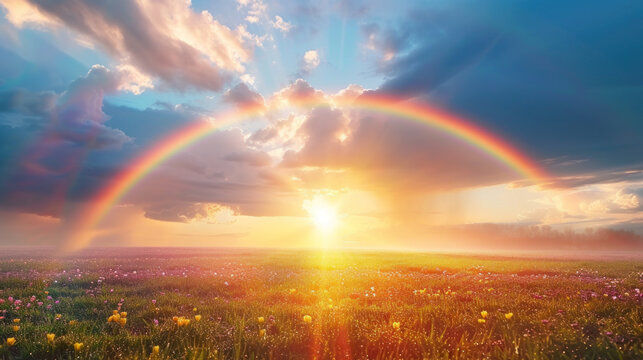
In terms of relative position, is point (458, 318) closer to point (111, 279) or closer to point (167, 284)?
point (167, 284)

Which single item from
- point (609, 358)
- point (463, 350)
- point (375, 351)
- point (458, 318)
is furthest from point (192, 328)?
point (609, 358)

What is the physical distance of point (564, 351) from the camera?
15.4 feet

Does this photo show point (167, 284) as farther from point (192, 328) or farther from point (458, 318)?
point (458, 318)

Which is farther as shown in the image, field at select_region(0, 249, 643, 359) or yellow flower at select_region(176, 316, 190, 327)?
yellow flower at select_region(176, 316, 190, 327)

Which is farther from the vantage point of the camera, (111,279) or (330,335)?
(111,279)

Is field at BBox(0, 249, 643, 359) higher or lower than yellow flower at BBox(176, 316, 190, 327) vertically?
lower

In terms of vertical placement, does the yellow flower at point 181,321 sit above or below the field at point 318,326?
above

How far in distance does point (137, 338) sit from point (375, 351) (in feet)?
12.1

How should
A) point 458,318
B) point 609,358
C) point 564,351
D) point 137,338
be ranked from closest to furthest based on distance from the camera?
point 609,358, point 564,351, point 137,338, point 458,318

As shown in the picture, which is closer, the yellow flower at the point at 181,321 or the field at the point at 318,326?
the field at the point at 318,326

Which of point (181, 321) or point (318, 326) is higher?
point (181, 321)

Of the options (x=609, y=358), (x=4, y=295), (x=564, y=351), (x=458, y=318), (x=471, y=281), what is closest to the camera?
(x=609, y=358)

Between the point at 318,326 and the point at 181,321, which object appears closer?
the point at 181,321

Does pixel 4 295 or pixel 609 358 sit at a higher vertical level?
pixel 609 358
